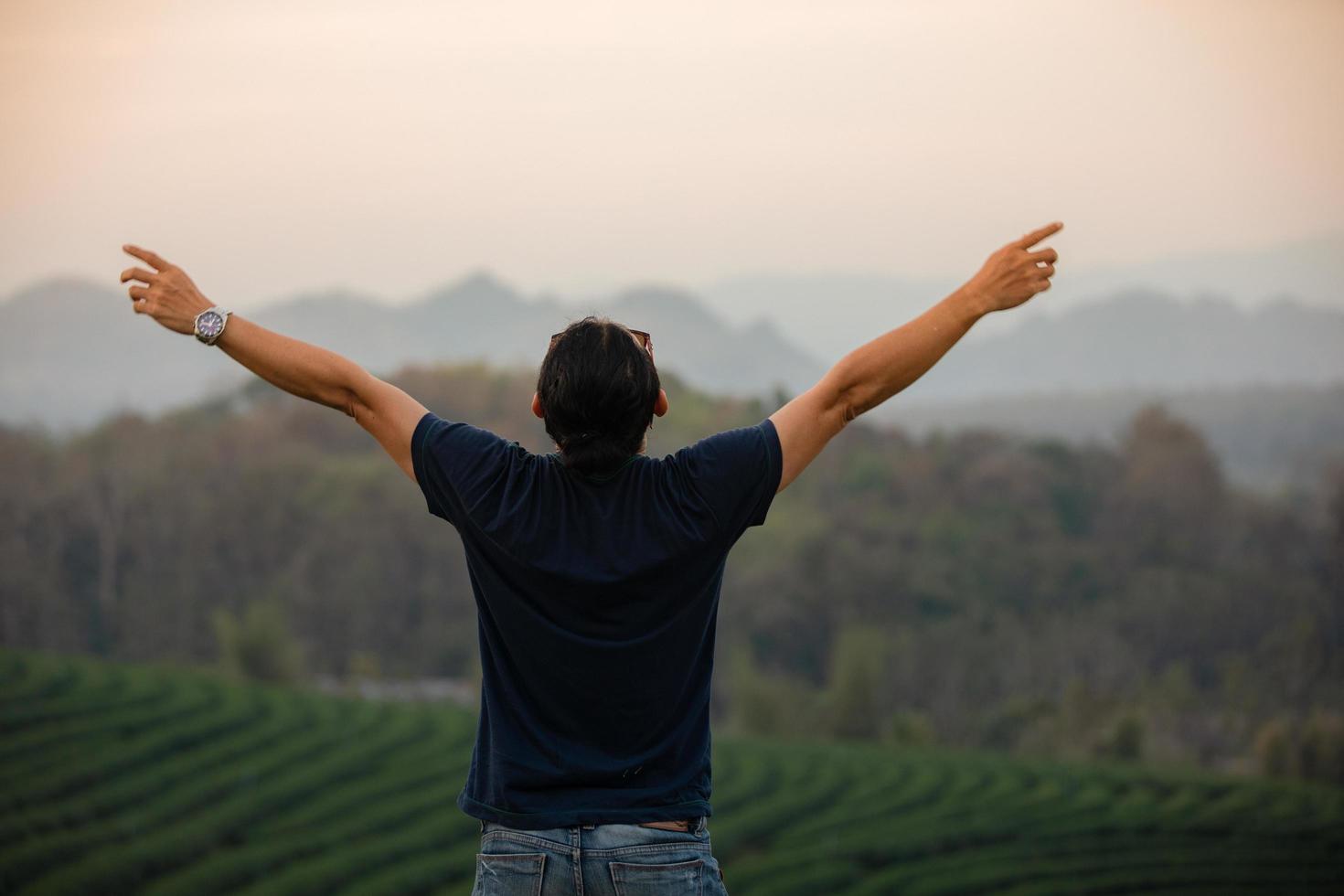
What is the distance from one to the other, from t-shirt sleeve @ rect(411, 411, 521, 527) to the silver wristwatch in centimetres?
32

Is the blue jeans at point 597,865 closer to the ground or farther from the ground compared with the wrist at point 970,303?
closer to the ground

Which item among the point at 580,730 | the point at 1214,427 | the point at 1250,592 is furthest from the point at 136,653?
the point at 1214,427

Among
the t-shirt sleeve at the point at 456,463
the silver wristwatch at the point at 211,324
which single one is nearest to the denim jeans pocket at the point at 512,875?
the t-shirt sleeve at the point at 456,463

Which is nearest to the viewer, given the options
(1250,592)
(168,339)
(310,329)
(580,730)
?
(580,730)

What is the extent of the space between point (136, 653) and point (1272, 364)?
A: 1930 inches

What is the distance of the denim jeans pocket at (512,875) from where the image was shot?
4.98 feet

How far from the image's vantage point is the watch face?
5.78ft

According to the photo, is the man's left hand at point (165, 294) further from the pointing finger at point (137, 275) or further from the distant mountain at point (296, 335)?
the distant mountain at point (296, 335)

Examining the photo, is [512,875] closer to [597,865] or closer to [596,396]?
[597,865]

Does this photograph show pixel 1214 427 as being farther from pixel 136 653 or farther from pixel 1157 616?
pixel 136 653

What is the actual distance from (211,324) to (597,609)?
2.17 ft

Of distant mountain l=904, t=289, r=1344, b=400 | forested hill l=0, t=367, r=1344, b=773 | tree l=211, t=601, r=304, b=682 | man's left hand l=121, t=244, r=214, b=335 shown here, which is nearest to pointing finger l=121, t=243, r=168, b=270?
man's left hand l=121, t=244, r=214, b=335

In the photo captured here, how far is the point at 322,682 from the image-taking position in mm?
35938

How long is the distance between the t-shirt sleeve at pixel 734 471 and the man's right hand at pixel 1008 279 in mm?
374
